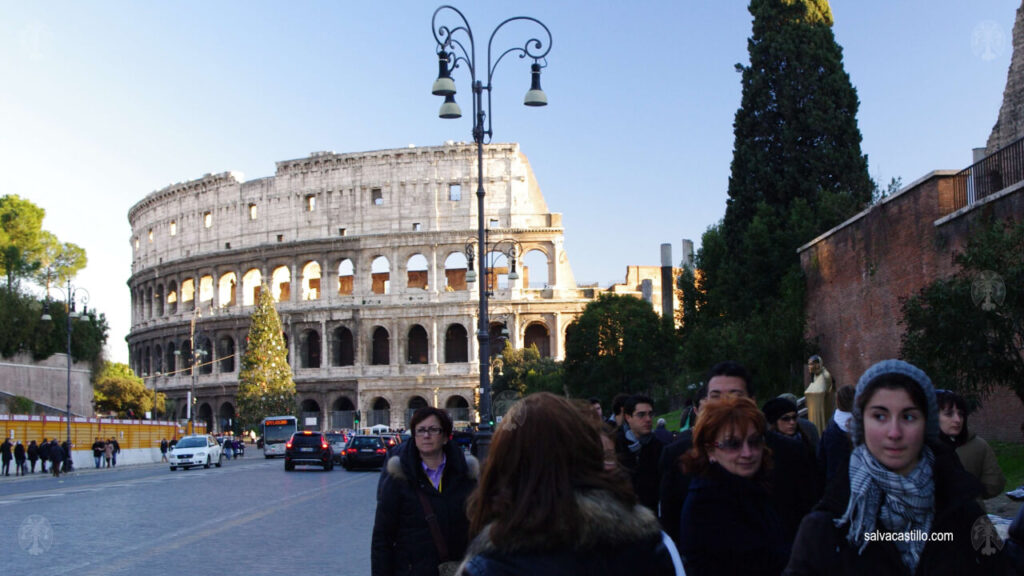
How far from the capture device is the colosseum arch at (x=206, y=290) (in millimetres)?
79312

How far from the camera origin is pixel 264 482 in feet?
82.9

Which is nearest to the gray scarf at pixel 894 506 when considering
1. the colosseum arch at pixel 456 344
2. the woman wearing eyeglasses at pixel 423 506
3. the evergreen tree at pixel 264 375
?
the woman wearing eyeglasses at pixel 423 506

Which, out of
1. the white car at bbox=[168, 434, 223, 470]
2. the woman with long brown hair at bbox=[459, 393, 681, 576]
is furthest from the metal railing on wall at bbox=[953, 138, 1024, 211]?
the white car at bbox=[168, 434, 223, 470]

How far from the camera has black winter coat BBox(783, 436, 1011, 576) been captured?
2682mm

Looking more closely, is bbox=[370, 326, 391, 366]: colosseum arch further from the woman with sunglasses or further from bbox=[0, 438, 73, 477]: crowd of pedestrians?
the woman with sunglasses

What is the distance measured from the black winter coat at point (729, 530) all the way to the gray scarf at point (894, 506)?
31.0 inches

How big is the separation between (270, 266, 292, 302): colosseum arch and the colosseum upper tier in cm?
25

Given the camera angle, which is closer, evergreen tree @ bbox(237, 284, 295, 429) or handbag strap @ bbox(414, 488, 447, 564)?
handbag strap @ bbox(414, 488, 447, 564)

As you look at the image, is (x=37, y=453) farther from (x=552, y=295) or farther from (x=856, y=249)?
(x=552, y=295)

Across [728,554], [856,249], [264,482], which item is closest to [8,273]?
[264,482]

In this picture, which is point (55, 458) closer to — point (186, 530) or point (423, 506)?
point (186, 530)

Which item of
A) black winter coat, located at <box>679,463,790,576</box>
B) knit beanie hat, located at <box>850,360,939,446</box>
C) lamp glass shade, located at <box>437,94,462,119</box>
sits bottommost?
black winter coat, located at <box>679,463,790,576</box>

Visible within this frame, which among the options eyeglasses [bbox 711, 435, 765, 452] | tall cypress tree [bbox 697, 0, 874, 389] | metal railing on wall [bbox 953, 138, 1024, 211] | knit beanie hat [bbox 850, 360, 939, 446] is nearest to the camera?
knit beanie hat [bbox 850, 360, 939, 446]

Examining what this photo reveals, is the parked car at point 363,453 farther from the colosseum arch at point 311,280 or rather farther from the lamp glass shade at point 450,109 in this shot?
the colosseum arch at point 311,280
